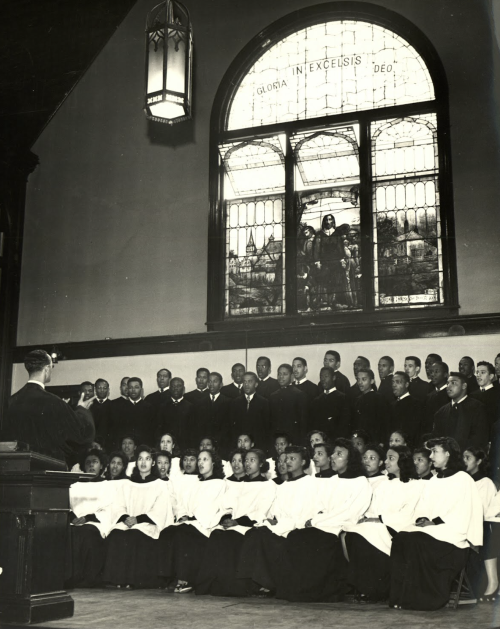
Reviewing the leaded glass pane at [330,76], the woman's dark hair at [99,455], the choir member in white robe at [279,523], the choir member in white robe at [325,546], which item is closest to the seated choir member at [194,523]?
the choir member in white robe at [279,523]

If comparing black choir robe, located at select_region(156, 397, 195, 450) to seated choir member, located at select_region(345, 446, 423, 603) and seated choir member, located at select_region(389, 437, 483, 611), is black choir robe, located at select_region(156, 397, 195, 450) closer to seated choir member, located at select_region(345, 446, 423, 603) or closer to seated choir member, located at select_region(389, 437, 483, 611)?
seated choir member, located at select_region(345, 446, 423, 603)

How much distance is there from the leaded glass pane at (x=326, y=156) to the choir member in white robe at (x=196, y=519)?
15.5ft

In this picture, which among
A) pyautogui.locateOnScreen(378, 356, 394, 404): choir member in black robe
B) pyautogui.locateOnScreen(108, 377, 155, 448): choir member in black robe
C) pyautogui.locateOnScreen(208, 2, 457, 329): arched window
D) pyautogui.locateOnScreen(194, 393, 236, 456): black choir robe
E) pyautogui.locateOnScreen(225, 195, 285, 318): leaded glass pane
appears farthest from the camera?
pyautogui.locateOnScreen(225, 195, 285, 318): leaded glass pane

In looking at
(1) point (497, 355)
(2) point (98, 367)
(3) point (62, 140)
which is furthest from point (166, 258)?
(1) point (497, 355)

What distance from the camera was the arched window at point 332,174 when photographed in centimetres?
1055

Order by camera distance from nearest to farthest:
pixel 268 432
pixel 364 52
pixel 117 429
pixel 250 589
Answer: pixel 250 589 → pixel 268 432 → pixel 117 429 → pixel 364 52

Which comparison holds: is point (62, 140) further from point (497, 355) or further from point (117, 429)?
point (497, 355)

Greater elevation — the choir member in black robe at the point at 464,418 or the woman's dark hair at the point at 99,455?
the choir member in black robe at the point at 464,418

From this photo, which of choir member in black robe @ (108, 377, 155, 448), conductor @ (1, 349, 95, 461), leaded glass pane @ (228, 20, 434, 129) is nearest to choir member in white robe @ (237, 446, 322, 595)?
conductor @ (1, 349, 95, 461)

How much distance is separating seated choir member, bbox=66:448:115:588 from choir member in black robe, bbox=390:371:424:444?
10.2ft

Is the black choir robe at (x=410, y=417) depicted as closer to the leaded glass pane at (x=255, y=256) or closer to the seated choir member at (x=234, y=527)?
the seated choir member at (x=234, y=527)

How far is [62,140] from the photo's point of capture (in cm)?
1254

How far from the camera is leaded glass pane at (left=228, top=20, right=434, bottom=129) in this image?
10.9 m

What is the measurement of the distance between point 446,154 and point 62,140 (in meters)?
5.87
